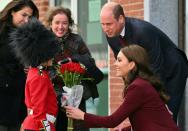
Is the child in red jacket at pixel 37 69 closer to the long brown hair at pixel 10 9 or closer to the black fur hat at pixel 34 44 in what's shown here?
the black fur hat at pixel 34 44

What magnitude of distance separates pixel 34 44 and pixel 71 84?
0.45 m

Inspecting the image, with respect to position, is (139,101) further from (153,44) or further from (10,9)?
(10,9)

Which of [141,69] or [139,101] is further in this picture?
[141,69]

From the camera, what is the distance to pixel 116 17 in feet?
17.8

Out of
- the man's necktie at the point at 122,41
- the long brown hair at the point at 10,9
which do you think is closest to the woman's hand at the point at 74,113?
the man's necktie at the point at 122,41

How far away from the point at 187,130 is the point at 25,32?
2453 mm

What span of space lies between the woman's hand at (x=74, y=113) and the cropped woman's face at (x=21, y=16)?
1.06 meters

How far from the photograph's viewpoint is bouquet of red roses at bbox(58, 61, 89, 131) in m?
5.08

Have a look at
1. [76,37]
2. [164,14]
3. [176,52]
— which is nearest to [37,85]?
[76,37]

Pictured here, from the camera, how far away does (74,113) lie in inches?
195

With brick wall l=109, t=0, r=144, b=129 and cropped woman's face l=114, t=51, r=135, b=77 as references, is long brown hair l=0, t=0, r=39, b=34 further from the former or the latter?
brick wall l=109, t=0, r=144, b=129

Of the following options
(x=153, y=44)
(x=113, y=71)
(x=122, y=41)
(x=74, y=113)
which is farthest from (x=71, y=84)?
(x=113, y=71)

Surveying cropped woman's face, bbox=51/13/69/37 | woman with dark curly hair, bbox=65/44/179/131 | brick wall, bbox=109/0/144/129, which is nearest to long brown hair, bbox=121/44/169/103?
woman with dark curly hair, bbox=65/44/179/131

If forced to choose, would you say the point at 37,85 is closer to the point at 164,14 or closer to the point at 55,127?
the point at 55,127
